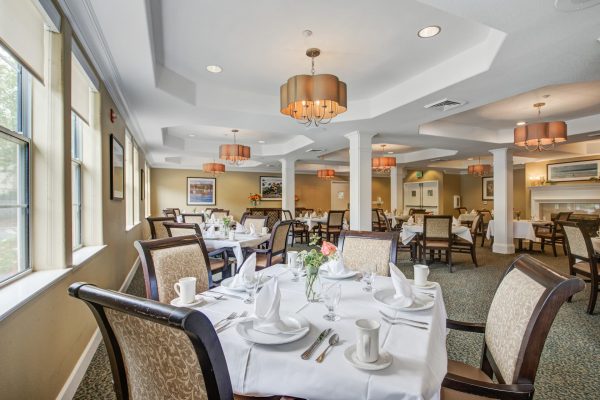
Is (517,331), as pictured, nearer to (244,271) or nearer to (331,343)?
(331,343)

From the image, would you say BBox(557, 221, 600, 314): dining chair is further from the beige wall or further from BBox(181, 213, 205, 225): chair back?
BBox(181, 213, 205, 225): chair back

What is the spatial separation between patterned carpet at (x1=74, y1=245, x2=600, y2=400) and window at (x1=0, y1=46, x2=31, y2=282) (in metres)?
0.94

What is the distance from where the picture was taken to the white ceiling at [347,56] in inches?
87.0

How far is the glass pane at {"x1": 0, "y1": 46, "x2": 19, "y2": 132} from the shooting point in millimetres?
1545

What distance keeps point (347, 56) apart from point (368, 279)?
240cm

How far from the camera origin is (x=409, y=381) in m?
0.85

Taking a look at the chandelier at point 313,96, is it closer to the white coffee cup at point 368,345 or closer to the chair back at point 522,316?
the chair back at point 522,316

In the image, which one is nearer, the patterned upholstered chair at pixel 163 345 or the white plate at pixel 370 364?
→ the patterned upholstered chair at pixel 163 345

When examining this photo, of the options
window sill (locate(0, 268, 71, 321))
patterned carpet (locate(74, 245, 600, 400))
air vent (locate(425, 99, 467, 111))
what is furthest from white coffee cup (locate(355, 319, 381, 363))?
air vent (locate(425, 99, 467, 111))

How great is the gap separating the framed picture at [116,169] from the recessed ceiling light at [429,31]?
336cm

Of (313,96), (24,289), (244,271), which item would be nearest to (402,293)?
(244,271)

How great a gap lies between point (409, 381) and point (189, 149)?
761 cm

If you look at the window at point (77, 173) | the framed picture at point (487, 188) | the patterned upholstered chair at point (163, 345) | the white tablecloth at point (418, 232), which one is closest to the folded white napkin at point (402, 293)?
the patterned upholstered chair at point (163, 345)

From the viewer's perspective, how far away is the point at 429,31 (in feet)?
8.80
